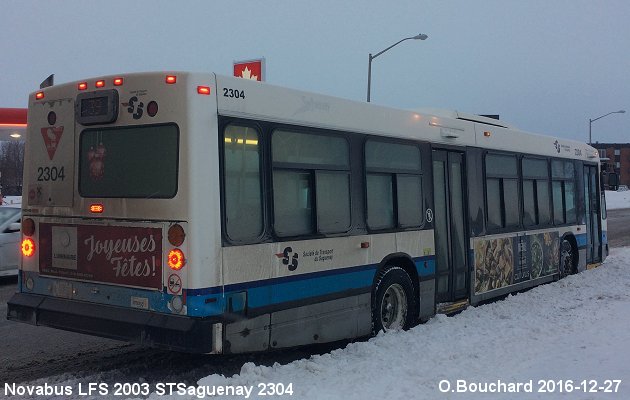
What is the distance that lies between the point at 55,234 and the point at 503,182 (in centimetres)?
709

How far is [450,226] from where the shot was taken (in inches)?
341

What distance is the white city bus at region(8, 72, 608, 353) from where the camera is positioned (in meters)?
5.16

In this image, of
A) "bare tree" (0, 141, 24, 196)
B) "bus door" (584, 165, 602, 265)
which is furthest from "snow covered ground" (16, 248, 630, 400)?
"bare tree" (0, 141, 24, 196)

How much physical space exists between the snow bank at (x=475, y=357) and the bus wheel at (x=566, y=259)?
288cm

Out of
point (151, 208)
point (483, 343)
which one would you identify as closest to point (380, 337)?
point (483, 343)

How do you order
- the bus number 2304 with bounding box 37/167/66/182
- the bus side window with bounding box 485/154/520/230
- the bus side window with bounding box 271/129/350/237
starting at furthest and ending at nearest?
1. the bus side window with bounding box 485/154/520/230
2. the bus number 2304 with bounding box 37/167/66/182
3. the bus side window with bounding box 271/129/350/237

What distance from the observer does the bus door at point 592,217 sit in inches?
513

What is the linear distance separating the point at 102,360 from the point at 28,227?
169cm

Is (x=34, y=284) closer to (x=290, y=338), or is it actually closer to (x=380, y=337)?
(x=290, y=338)

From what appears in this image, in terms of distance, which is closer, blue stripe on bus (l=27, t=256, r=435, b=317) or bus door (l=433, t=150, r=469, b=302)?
blue stripe on bus (l=27, t=256, r=435, b=317)

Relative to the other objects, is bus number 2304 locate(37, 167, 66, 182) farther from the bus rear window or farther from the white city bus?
the bus rear window

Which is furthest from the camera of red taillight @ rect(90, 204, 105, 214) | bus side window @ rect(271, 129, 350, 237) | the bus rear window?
bus side window @ rect(271, 129, 350, 237)

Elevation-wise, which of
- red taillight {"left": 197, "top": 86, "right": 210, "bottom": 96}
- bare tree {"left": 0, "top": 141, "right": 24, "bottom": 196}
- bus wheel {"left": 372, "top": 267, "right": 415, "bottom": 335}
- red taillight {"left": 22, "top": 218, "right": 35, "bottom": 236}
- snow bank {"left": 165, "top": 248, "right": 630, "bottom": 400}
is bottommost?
snow bank {"left": 165, "top": 248, "right": 630, "bottom": 400}

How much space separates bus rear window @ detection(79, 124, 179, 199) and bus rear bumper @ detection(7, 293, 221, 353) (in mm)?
1079
